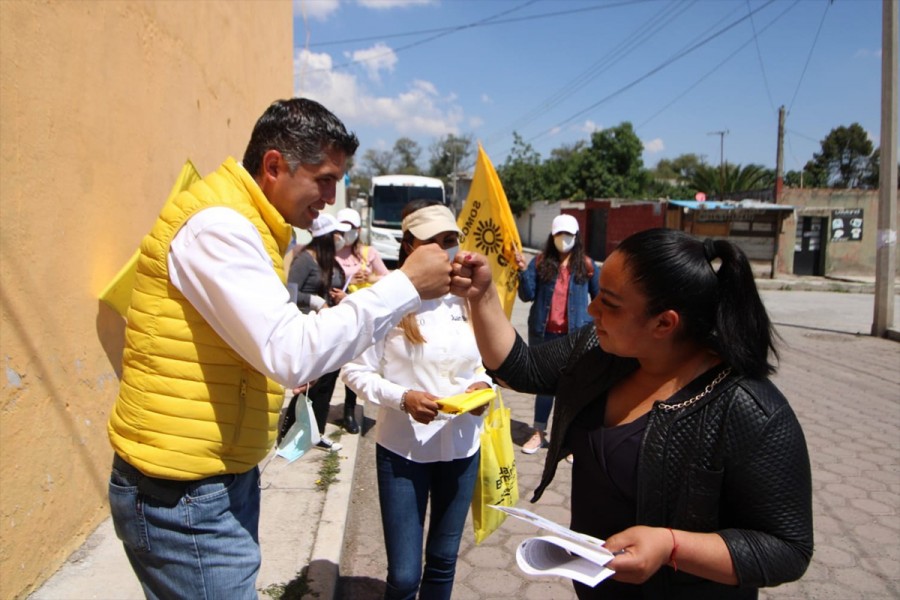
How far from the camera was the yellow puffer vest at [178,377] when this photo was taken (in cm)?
155

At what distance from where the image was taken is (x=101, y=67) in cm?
324

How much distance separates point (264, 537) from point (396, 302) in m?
2.48

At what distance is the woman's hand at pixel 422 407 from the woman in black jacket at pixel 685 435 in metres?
0.59

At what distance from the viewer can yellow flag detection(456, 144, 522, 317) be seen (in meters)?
3.90

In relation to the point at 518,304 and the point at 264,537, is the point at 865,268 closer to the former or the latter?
the point at 518,304

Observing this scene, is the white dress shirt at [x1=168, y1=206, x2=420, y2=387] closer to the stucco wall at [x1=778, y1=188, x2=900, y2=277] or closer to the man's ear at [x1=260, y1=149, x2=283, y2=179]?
the man's ear at [x1=260, y1=149, x2=283, y2=179]

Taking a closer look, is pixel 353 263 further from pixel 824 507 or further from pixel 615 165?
pixel 615 165

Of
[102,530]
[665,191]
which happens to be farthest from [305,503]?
[665,191]

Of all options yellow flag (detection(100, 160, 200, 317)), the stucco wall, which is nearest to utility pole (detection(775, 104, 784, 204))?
the stucco wall

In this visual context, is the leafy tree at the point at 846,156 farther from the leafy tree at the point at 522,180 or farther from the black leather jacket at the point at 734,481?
the black leather jacket at the point at 734,481

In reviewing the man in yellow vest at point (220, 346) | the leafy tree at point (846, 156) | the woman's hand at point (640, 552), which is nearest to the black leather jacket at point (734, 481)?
the woman's hand at point (640, 552)

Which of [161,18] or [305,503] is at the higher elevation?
[161,18]

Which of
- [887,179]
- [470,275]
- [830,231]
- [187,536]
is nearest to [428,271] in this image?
[470,275]

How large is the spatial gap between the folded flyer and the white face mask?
125 inches
